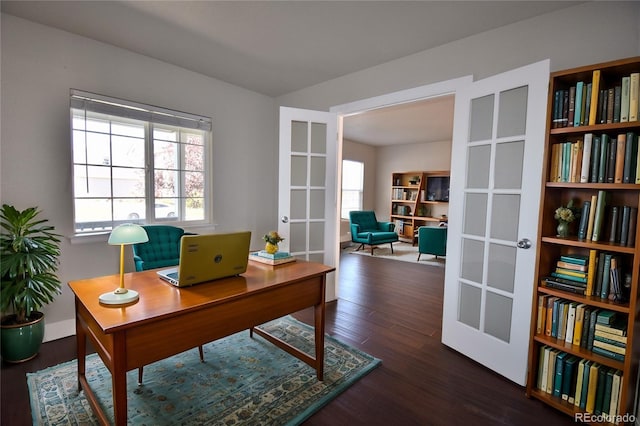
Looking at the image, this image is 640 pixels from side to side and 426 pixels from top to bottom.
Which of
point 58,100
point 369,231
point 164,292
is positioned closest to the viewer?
point 164,292

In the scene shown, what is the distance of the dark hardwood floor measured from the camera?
1768 mm

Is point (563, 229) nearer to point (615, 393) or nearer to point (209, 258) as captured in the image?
point (615, 393)

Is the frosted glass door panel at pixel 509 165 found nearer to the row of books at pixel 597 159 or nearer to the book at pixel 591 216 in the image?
the row of books at pixel 597 159

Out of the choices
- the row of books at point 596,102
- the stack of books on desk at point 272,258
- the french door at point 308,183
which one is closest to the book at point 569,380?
the row of books at point 596,102

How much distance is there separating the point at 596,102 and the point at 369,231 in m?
5.36

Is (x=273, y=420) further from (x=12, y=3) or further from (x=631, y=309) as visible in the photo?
(x=12, y=3)

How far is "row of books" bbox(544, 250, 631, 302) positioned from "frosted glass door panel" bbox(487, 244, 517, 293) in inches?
9.7

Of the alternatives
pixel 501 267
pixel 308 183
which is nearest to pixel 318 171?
pixel 308 183

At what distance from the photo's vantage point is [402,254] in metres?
6.53

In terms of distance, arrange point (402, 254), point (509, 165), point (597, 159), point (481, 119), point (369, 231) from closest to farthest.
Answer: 1. point (597, 159)
2. point (509, 165)
3. point (481, 119)
4. point (402, 254)
5. point (369, 231)

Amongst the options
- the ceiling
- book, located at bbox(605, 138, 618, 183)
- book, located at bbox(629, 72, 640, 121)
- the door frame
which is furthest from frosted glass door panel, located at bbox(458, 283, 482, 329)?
the ceiling

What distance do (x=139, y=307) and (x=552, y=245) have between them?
2496 millimetres

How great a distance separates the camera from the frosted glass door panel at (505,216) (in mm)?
2137

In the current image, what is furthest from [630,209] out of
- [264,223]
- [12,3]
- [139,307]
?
[12,3]
